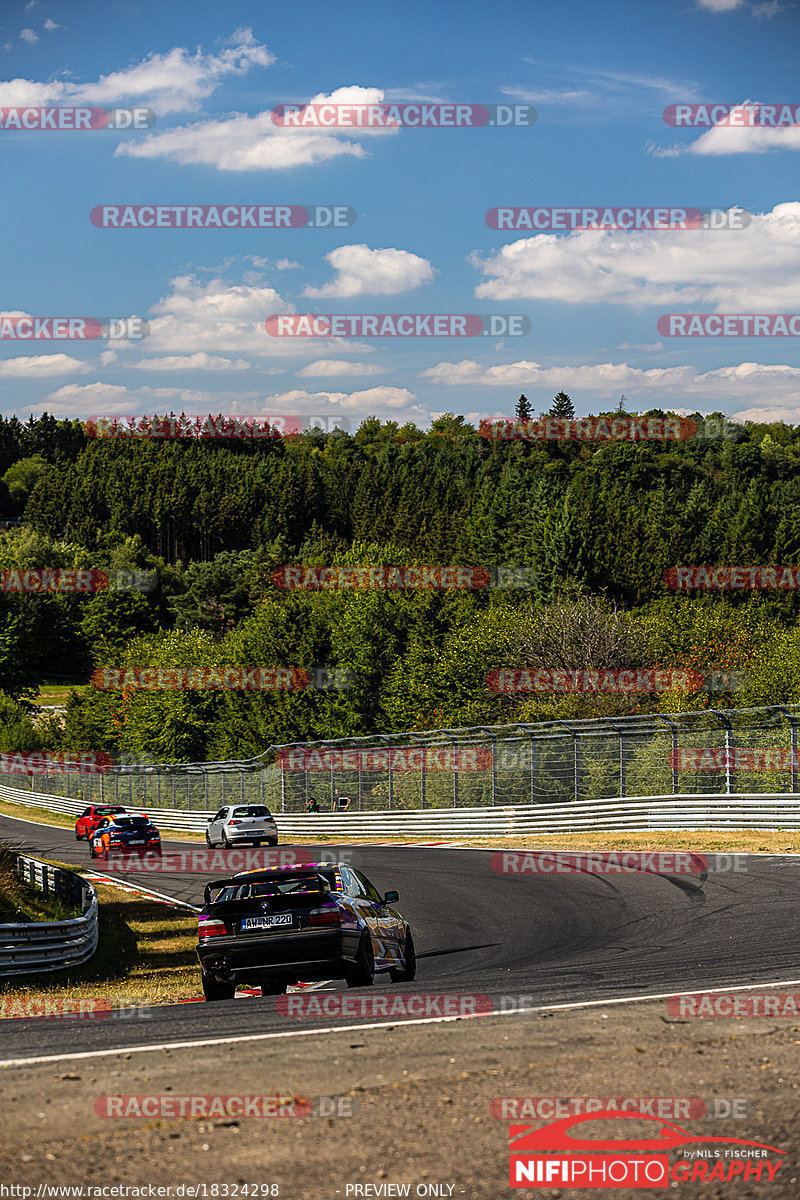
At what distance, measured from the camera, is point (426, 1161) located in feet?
15.6

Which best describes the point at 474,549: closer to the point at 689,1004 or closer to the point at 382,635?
the point at 382,635

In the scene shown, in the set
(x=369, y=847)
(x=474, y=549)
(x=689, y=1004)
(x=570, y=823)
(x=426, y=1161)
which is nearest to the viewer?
(x=426, y=1161)

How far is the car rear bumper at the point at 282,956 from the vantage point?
32.3ft

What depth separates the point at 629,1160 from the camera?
4809 mm

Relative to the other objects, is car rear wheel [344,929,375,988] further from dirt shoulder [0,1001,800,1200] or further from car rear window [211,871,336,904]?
dirt shoulder [0,1001,800,1200]

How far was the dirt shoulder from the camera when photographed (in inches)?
183

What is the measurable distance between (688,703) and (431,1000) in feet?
123

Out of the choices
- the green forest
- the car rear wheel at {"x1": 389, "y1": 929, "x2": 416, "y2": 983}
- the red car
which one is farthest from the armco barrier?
the car rear wheel at {"x1": 389, "y1": 929, "x2": 416, "y2": 983}

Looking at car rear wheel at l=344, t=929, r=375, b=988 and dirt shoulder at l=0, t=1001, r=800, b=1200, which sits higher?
dirt shoulder at l=0, t=1001, r=800, b=1200

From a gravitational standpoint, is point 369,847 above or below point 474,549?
below

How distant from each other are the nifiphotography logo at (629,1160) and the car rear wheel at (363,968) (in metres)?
5.06

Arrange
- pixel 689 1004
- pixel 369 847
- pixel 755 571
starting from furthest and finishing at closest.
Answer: pixel 755 571
pixel 369 847
pixel 689 1004

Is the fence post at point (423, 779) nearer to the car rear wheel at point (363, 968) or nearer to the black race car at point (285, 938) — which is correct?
the black race car at point (285, 938)

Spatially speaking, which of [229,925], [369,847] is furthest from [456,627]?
[229,925]
